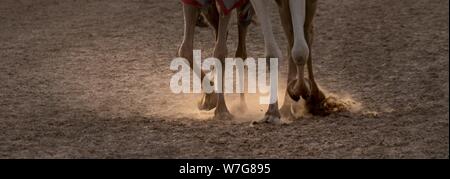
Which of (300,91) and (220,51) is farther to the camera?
(220,51)

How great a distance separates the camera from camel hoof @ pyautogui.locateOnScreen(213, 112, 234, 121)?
295 inches

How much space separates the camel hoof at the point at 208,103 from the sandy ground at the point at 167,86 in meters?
0.12

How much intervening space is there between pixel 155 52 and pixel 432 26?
3.14 metres

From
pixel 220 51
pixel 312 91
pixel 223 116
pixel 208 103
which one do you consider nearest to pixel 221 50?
pixel 220 51

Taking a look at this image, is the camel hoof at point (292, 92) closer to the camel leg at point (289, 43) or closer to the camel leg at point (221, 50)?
the camel leg at point (289, 43)

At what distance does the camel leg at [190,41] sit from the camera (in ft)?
25.9

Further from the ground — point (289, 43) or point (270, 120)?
point (289, 43)

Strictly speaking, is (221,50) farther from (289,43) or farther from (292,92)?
(292,92)

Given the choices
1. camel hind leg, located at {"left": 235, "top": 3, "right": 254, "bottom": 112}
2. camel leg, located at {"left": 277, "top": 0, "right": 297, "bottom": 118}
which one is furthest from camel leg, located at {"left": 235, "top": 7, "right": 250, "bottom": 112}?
camel leg, located at {"left": 277, "top": 0, "right": 297, "bottom": 118}

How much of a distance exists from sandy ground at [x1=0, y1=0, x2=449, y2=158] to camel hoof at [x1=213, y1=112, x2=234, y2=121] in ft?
0.30

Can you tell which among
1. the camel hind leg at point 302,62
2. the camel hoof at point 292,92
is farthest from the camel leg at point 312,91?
the camel hoof at point 292,92

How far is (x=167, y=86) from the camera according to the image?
9.07m

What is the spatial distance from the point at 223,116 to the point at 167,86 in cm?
164
